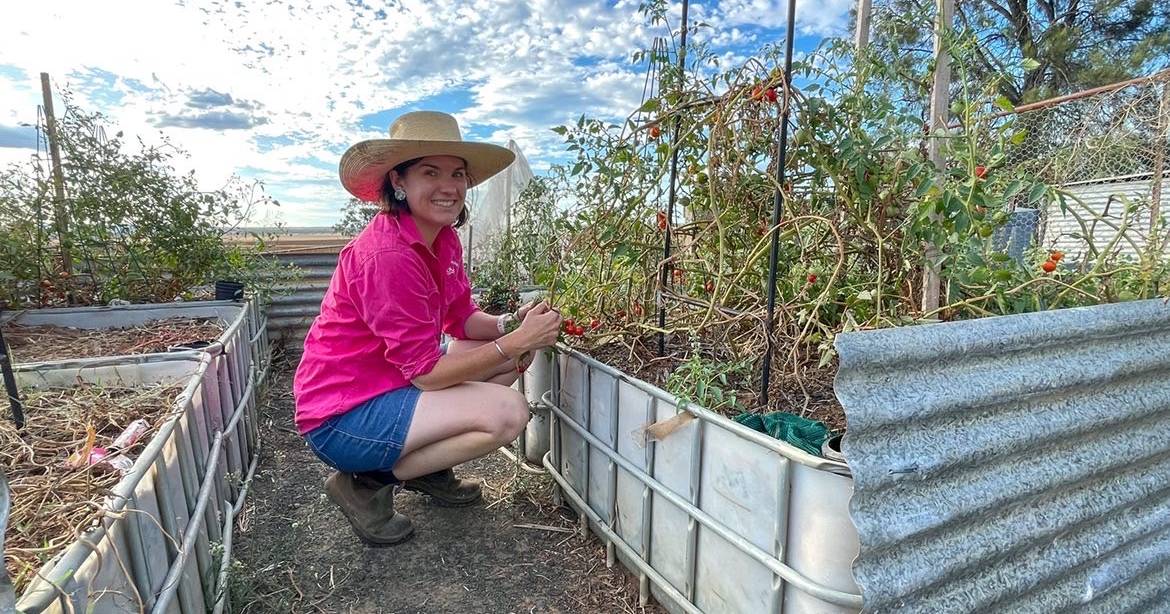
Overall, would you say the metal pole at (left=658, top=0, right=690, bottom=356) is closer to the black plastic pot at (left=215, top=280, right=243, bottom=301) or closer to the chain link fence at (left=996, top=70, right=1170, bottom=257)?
the chain link fence at (left=996, top=70, right=1170, bottom=257)

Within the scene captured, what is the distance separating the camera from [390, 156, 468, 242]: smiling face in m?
2.05

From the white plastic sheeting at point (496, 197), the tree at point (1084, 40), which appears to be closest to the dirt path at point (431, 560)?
the white plastic sheeting at point (496, 197)

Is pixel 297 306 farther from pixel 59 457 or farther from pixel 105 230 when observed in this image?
pixel 59 457

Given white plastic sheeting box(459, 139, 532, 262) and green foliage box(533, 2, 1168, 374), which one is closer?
green foliage box(533, 2, 1168, 374)

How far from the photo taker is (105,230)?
11.1ft

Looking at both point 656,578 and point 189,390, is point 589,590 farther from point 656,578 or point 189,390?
point 189,390

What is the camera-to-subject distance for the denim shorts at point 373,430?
1.97 metres

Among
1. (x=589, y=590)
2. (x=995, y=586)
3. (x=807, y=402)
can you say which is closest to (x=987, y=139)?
(x=807, y=402)

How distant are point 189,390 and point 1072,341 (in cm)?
233

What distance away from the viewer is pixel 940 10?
60.1 inches

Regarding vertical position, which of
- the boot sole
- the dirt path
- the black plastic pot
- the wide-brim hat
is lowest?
the dirt path

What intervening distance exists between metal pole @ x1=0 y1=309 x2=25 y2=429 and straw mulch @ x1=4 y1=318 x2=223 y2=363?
82cm

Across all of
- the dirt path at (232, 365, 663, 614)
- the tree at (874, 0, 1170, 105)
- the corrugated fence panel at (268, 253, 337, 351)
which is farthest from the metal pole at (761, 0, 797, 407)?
the tree at (874, 0, 1170, 105)

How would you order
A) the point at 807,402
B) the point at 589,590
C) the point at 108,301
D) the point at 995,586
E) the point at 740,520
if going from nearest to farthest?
the point at 995,586
the point at 740,520
the point at 807,402
the point at 589,590
the point at 108,301
